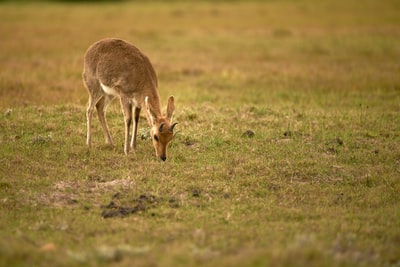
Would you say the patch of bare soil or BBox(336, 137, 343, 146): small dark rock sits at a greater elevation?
BBox(336, 137, 343, 146): small dark rock

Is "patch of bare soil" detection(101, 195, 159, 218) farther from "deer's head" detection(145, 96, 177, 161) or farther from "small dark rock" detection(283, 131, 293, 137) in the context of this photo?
"small dark rock" detection(283, 131, 293, 137)

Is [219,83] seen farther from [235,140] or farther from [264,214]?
[264,214]

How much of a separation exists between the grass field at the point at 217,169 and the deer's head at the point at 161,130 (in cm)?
28

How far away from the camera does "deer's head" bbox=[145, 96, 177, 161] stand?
995cm

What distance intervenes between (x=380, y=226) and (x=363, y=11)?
3388 cm

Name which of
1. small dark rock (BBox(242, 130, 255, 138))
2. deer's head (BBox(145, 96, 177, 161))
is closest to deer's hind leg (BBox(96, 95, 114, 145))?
deer's head (BBox(145, 96, 177, 161))

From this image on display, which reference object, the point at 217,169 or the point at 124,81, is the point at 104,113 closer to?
the point at 124,81

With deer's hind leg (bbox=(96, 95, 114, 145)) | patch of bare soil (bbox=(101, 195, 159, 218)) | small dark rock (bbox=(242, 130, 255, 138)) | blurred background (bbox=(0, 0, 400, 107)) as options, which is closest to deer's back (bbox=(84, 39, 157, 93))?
deer's hind leg (bbox=(96, 95, 114, 145))

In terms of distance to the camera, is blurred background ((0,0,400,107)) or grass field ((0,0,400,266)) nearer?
grass field ((0,0,400,266))

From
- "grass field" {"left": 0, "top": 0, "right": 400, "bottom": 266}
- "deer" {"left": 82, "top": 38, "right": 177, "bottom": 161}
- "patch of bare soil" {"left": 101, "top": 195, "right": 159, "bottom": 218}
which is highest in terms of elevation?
"deer" {"left": 82, "top": 38, "right": 177, "bottom": 161}

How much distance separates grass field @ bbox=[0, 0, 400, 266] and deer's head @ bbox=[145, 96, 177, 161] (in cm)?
28

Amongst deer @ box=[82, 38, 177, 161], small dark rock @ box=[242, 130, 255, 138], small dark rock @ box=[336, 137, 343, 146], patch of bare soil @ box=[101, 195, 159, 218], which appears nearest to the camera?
patch of bare soil @ box=[101, 195, 159, 218]

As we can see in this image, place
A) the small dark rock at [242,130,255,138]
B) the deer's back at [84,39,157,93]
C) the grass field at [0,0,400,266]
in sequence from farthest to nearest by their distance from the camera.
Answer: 1. the small dark rock at [242,130,255,138]
2. the deer's back at [84,39,157,93]
3. the grass field at [0,0,400,266]

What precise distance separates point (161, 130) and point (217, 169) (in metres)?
1.19
